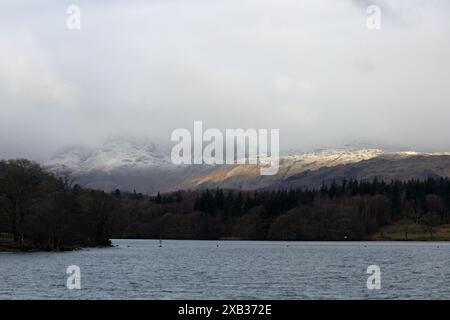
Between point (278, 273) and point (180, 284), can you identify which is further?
point (278, 273)

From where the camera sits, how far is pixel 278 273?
102 meters

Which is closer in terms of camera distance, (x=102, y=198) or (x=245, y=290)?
(x=245, y=290)

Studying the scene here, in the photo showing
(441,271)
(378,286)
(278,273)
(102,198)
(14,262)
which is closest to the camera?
(378,286)

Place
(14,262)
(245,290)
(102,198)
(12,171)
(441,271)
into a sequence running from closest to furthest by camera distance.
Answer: (245,290), (441,271), (14,262), (12,171), (102,198)

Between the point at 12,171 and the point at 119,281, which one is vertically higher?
the point at 12,171

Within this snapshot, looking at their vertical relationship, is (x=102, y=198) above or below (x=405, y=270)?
above

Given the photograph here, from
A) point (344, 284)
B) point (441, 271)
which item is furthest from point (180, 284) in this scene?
point (441, 271)

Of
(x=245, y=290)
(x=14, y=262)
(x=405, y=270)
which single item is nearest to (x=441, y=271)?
(x=405, y=270)
